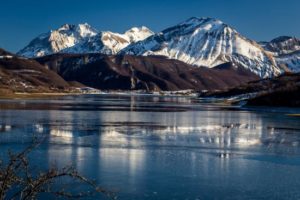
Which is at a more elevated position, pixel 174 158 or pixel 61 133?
pixel 61 133

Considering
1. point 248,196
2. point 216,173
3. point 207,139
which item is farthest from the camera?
point 207,139

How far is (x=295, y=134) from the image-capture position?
46375 mm

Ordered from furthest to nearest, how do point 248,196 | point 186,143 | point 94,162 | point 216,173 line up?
point 186,143 < point 94,162 < point 216,173 < point 248,196

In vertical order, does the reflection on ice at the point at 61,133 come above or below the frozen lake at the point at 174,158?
above

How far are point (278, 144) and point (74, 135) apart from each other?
15659 mm

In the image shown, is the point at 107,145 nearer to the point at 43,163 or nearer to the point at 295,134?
the point at 43,163

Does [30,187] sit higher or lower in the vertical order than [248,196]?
higher

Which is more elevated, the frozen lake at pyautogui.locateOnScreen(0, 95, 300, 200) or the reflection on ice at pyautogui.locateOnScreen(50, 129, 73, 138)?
the reflection on ice at pyautogui.locateOnScreen(50, 129, 73, 138)

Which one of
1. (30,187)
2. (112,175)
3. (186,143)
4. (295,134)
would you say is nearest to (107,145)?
(186,143)

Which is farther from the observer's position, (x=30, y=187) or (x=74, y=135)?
(x=74, y=135)

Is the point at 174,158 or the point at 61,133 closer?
the point at 174,158

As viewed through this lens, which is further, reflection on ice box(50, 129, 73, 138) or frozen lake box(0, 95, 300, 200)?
reflection on ice box(50, 129, 73, 138)

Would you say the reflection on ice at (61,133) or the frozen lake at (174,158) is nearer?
the frozen lake at (174,158)

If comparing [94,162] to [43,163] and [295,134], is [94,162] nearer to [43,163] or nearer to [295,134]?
[43,163]
